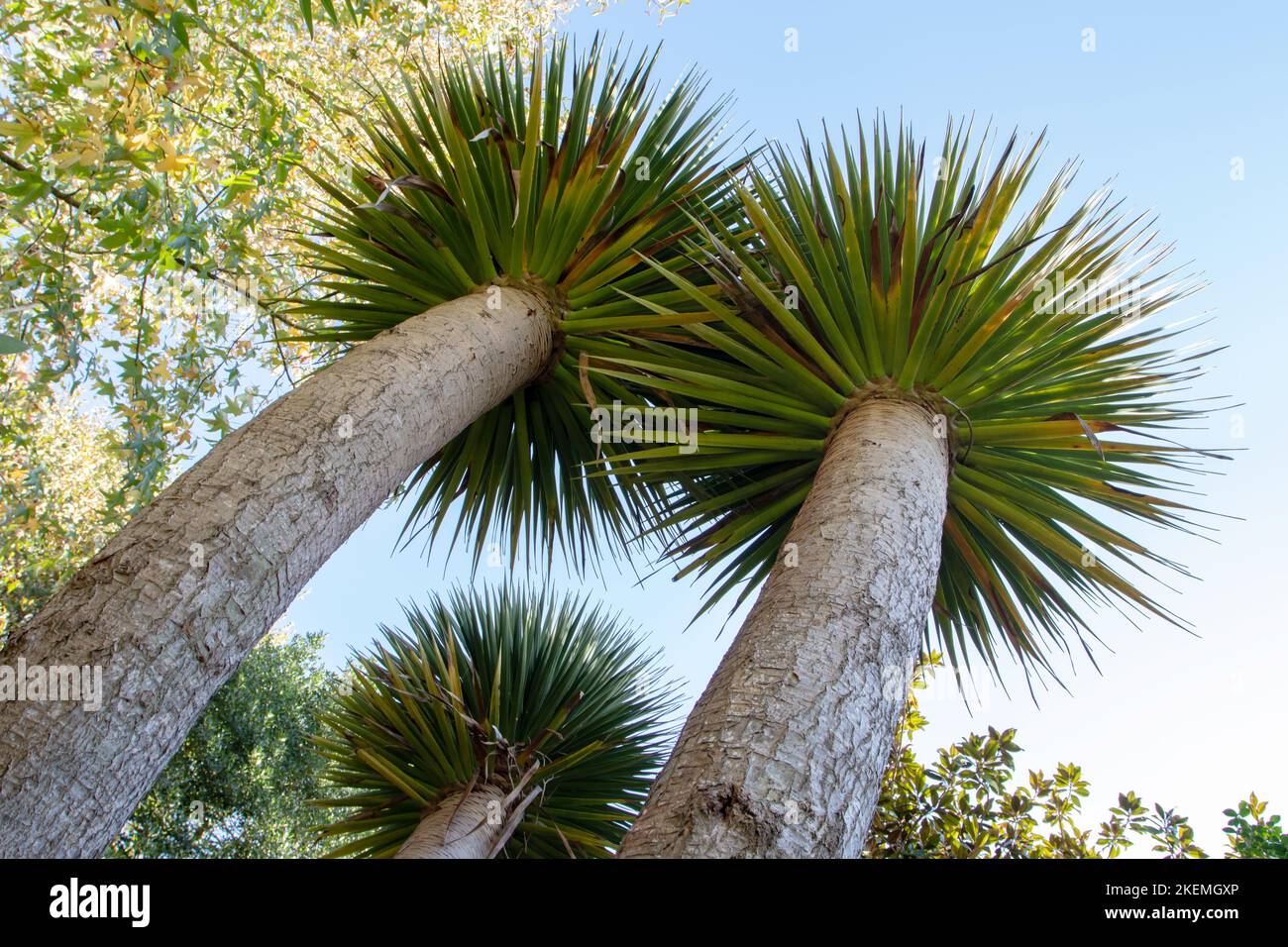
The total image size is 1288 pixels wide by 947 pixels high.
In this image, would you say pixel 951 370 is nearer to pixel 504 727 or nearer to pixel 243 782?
pixel 504 727

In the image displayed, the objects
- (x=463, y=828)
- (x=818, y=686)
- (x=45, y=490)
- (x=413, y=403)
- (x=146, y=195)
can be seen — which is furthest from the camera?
(x=45, y=490)

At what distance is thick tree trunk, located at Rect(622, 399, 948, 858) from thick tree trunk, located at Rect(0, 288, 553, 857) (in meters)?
0.99

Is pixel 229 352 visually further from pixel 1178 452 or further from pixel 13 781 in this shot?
pixel 1178 452

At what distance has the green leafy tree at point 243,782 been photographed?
399 inches

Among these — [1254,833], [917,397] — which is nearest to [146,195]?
[917,397]

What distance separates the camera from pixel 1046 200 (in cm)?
382

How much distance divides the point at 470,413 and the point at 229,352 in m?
2.56

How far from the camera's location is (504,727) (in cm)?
552

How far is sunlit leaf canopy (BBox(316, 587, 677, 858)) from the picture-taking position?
5.01 meters

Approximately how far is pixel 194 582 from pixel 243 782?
10.2 metres

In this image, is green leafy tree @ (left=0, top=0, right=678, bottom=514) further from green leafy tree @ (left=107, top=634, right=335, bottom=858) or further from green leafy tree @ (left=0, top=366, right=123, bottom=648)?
green leafy tree @ (left=107, top=634, right=335, bottom=858)
